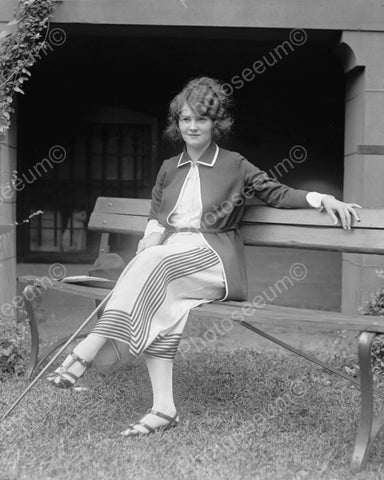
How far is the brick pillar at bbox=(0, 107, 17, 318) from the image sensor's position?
448 centimetres

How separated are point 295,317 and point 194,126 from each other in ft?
3.53

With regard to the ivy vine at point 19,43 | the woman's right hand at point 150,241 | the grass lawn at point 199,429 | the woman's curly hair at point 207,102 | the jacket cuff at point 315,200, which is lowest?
the grass lawn at point 199,429

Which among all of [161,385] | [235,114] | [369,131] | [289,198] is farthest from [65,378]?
[235,114]

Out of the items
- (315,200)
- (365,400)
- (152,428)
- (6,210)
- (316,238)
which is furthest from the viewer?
(6,210)

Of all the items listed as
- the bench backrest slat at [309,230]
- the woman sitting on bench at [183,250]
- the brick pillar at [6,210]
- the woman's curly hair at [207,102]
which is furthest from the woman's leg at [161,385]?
the brick pillar at [6,210]

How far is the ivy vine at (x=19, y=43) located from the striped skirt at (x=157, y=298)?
1.74 m

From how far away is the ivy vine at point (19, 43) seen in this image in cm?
430

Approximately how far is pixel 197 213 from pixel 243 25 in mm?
1597

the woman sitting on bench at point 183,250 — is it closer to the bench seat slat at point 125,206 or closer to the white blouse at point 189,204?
the white blouse at point 189,204

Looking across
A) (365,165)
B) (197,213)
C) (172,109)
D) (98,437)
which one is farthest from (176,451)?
(365,165)

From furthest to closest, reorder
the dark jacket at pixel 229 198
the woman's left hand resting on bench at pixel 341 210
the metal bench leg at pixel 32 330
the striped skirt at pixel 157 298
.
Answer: the metal bench leg at pixel 32 330
the dark jacket at pixel 229 198
the woman's left hand resting on bench at pixel 341 210
the striped skirt at pixel 157 298

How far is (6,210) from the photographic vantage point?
14.9 ft

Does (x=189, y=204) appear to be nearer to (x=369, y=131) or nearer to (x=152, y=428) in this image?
(x=152, y=428)

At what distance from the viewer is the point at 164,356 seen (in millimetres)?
3012
